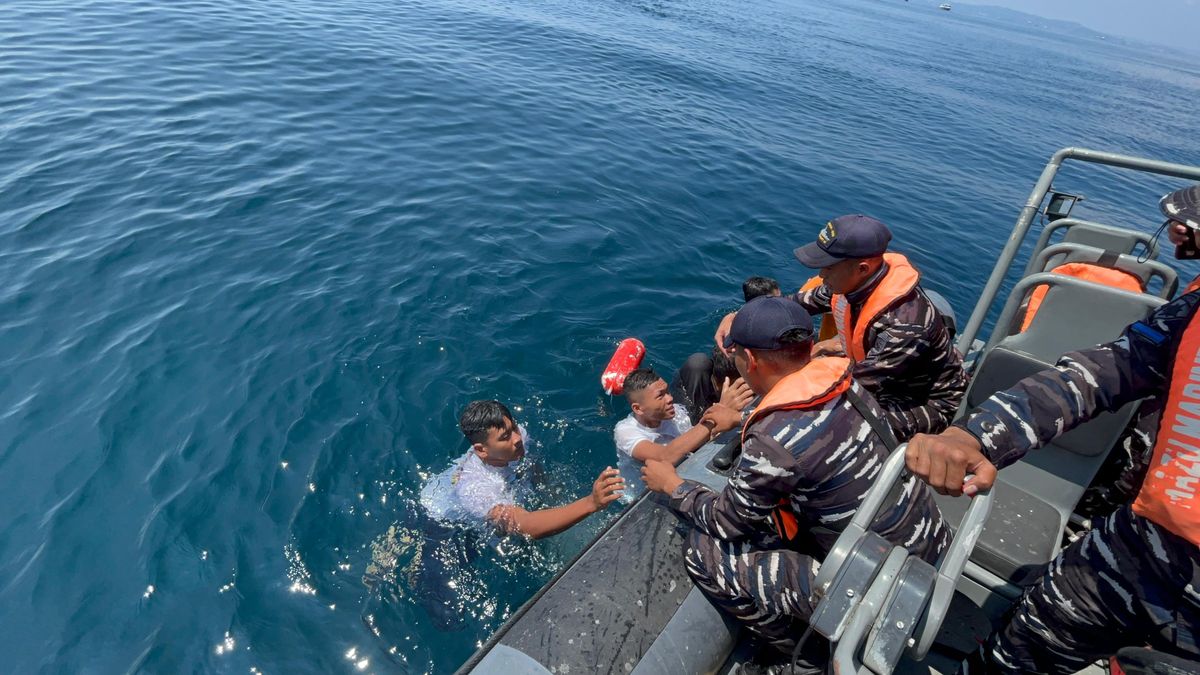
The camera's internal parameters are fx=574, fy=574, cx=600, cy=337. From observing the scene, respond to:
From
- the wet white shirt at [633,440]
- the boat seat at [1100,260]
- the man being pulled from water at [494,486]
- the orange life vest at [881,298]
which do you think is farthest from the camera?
the wet white shirt at [633,440]

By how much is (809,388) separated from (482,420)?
272 centimetres

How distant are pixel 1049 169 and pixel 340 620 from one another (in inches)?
244

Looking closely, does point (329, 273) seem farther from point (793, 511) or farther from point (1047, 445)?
point (1047, 445)

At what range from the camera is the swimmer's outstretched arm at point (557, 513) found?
3.96 metres

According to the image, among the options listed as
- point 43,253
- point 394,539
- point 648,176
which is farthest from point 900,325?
point 43,253

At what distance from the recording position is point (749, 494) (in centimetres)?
266

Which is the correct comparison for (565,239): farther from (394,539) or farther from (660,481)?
(660,481)

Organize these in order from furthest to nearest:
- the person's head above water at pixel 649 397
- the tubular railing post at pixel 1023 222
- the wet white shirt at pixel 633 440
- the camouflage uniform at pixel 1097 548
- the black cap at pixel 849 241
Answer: the wet white shirt at pixel 633 440 < the person's head above water at pixel 649 397 < the tubular railing post at pixel 1023 222 < the black cap at pixel 849 241 < the camouflage uniform at pixel 1097 548

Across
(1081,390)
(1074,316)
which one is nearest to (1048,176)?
(1074,316)

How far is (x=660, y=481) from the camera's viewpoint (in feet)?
11.0

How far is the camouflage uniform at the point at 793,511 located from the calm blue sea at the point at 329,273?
2008mm

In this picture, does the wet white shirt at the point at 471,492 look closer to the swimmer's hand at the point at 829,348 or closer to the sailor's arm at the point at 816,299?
the sailor's arm at the point at 816,299

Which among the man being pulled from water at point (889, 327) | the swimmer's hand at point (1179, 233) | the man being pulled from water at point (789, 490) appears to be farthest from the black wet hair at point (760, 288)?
the swimmer's hand at point (1179, 233)

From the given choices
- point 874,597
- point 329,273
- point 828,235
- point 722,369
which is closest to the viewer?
point 874,597
